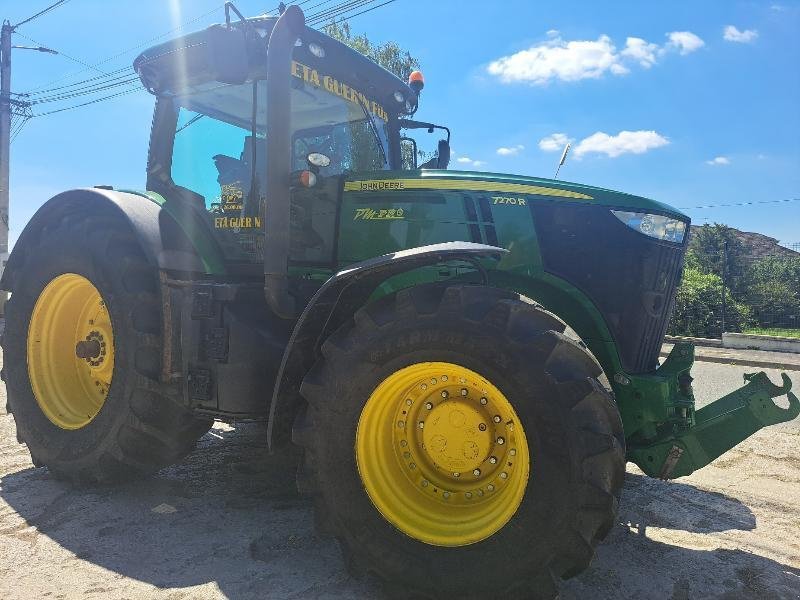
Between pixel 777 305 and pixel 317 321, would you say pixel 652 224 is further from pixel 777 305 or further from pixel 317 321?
pixel 777 305

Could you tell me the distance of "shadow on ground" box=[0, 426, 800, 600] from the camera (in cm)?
256

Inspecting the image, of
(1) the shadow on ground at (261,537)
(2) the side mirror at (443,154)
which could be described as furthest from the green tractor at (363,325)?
(2) the side mirror at (443,154)

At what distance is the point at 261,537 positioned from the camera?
2998mm

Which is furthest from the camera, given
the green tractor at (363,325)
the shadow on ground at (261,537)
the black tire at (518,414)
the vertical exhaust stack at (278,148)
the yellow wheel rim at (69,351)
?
the yellow wheel rim at (69,351)

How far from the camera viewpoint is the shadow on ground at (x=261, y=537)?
2564 mm

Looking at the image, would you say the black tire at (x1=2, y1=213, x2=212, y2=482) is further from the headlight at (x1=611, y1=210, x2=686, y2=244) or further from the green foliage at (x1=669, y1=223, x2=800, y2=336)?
the green foliage at (x1=669, y1=223, x2=800, y2=336)

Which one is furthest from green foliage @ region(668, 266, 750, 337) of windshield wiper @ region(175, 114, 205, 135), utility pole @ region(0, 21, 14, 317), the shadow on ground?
utility pole @ region(0, 21, 14, 317)

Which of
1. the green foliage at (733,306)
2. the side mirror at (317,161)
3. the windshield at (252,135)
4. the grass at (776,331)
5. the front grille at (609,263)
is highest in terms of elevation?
the windshield at (252,135)

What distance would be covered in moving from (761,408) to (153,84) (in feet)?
Answer: 13.5

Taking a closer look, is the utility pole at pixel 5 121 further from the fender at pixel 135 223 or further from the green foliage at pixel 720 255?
the green foliage at pixel 720 255

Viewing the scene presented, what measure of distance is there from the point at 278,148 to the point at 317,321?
893mm

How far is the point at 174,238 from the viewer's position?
143 inches

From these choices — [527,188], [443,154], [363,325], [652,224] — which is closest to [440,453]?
[363,325]

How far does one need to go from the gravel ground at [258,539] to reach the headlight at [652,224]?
1.55 meters
